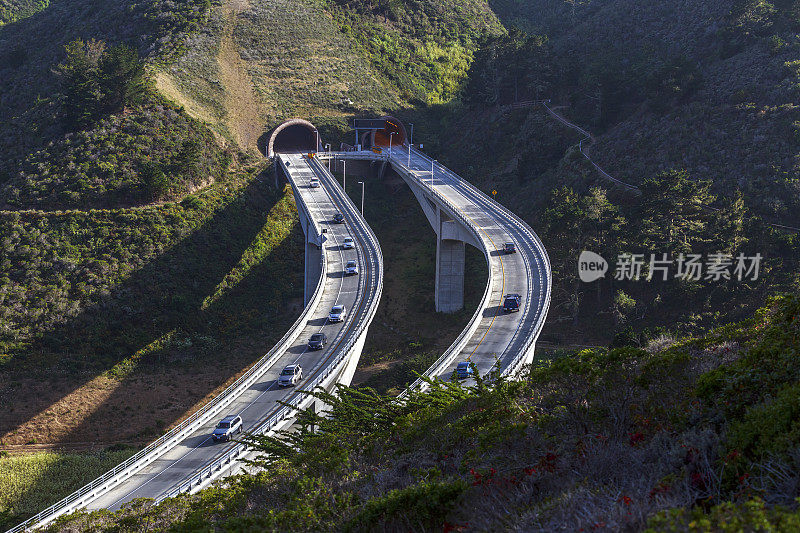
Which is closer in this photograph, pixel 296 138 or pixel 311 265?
pixel 311 265

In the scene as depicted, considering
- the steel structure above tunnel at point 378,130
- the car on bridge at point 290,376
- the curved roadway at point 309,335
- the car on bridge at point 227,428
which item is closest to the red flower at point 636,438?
the curved roadway at point 309,335

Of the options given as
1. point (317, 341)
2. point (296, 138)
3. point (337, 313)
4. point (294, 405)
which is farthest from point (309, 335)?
point (296, 138)

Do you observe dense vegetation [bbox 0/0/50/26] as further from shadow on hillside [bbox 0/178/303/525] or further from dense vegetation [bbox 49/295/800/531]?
dense vegetation [bbox 49/295/800/531]

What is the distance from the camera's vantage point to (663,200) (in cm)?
5722

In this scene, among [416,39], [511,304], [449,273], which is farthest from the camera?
[416,39]

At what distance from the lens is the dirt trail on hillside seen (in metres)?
95.2

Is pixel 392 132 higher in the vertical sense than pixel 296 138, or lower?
higher

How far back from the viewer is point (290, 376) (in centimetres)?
4019

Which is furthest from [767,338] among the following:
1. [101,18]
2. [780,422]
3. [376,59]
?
[101,18]

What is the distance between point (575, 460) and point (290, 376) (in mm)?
26952

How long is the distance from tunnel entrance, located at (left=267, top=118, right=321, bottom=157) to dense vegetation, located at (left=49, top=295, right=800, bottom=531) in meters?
79.9

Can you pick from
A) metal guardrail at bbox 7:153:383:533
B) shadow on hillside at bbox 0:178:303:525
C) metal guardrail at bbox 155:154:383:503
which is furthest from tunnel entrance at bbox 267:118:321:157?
metal guardrail at bbox 7:153:383:533

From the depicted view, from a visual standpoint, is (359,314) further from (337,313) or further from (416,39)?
(416,39)

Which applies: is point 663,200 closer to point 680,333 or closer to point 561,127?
point 680,333
